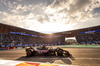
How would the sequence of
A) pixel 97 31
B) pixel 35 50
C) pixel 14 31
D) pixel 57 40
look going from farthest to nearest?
1. pixel 57 40
2. pixel 97 31
3. pixel 14 31
4. pixel 35 50

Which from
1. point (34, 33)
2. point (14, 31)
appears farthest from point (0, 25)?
point (34, 33)

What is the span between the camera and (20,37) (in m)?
37.2

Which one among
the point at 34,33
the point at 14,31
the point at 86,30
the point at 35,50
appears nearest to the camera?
the point at 35,50

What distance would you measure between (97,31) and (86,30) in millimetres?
5914

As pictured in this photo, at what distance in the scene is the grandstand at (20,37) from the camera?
28.3 meters

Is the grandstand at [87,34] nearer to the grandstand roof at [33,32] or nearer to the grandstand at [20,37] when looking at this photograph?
the grandstand roof at [33,32]

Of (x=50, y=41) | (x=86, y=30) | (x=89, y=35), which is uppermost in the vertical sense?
(x=86, y=30)

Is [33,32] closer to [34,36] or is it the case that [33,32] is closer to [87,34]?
[34,36]

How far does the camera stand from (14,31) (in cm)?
3378

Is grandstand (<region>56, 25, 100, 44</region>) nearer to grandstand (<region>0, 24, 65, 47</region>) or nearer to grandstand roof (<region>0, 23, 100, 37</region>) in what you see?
grandstand roof (<region>0, 23, 100, 37</region>)

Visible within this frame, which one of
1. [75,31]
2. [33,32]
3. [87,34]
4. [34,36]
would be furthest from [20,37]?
[87,34]

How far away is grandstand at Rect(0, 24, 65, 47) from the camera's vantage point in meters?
28.3

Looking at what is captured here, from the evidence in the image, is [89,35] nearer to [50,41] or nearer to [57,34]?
[57,34]

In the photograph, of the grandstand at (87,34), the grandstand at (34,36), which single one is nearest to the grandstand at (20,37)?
the grandstand at (34,36)
